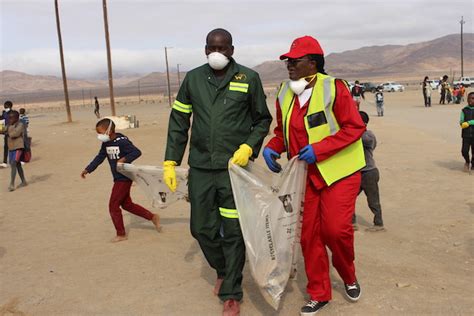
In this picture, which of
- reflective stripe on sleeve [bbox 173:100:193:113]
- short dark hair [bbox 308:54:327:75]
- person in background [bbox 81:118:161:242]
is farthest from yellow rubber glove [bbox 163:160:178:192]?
person in background [bbox 81:118:161:242]

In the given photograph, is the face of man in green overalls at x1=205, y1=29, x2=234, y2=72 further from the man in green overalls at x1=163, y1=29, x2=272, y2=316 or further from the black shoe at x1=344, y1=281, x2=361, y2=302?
the black shoe at x1=344, y1=281, x2=361, y2=302

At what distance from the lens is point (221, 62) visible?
368 cm

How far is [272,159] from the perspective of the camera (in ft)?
12.7

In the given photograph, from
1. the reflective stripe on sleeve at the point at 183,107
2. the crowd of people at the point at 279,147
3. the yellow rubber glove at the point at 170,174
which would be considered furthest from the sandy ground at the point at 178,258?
the reflective stripe on sleeve at the point at 183,107

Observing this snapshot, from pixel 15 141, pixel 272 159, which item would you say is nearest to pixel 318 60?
pixel 272 159

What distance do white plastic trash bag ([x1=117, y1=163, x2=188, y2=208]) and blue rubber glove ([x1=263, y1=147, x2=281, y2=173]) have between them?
1.82 metres

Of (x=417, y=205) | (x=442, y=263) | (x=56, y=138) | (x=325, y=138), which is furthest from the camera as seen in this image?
(x=56, y=138)

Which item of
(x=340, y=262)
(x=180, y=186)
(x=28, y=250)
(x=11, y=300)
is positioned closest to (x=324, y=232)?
(x=340, y=262)

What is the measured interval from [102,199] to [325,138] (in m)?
5.82

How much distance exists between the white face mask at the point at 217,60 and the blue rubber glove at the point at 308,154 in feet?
2.91

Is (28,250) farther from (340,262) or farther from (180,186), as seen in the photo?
(340,262)

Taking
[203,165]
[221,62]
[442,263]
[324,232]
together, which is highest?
[221,62]

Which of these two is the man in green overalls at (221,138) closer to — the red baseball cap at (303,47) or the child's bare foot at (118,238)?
the red baseball cap at (303,47)

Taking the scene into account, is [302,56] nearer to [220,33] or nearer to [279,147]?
[220,33]
